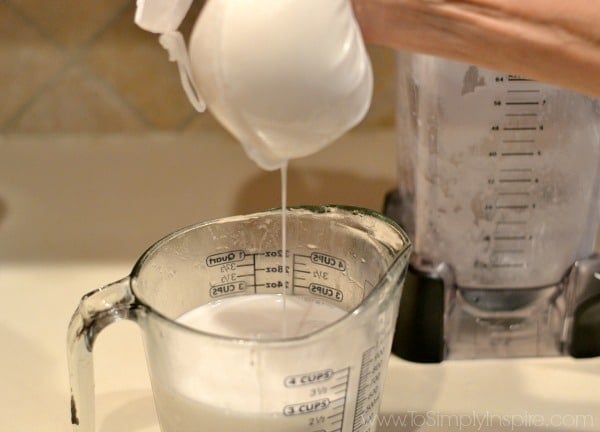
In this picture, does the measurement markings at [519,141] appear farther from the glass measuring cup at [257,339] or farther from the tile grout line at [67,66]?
the tile grout line at [67,66]

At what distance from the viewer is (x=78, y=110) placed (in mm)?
783

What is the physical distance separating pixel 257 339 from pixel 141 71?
47 cm

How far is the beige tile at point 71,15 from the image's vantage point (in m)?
0.73

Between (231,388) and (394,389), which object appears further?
(394,389)

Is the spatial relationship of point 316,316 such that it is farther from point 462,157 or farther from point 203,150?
point 203,150

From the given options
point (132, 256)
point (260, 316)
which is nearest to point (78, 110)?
point (132, 256)

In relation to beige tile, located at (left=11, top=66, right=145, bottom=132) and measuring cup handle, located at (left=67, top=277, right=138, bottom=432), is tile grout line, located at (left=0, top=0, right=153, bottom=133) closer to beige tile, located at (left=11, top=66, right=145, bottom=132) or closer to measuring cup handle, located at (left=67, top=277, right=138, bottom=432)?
beige tile, located at (left=11, top=66, right=145, bottom=132)

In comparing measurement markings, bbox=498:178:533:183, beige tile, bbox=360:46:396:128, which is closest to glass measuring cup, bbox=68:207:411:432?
measurement markings, bbox=498:178:533:183

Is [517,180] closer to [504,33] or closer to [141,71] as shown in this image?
[504,33]

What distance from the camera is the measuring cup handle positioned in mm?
371

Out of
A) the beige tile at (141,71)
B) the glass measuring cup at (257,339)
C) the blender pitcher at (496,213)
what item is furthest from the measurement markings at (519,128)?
the beige tile at (141,71)

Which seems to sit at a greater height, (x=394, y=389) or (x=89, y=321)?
(x=89, y=321)

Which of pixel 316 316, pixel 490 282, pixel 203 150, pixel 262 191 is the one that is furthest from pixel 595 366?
pixel 203 150

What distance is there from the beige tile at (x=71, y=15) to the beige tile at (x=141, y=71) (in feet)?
0.04
